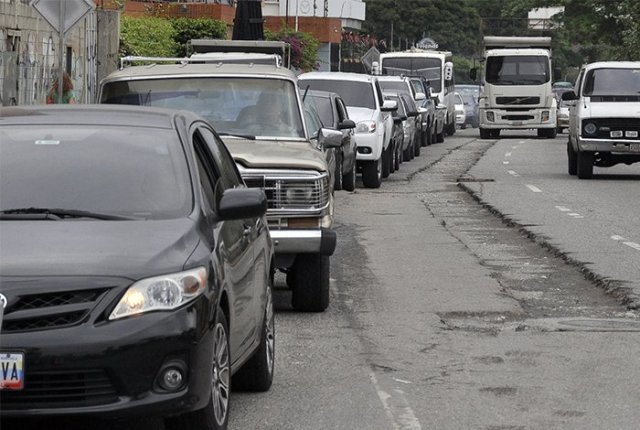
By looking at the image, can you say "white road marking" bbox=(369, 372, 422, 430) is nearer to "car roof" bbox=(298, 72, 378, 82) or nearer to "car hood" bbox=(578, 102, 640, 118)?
"car roof" bbox=(298, 72, 378, 82)

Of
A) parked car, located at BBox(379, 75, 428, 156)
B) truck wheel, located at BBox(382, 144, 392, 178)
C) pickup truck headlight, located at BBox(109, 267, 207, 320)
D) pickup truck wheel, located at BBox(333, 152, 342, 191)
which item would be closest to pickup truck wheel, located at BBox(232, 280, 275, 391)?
pickup truck headlight, located at BBox(109, 267, 207, 320)

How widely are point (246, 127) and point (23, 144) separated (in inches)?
201

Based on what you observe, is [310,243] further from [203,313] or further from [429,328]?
[203,313]

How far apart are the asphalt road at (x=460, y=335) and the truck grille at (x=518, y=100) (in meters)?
32.9

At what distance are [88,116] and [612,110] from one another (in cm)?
2143

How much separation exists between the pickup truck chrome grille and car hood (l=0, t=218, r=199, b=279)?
4314mm

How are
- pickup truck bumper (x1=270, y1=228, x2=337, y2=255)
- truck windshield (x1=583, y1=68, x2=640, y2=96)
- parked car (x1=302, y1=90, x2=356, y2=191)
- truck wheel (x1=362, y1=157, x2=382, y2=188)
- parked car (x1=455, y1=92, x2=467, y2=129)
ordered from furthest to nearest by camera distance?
parked car (x1=455, y1=92, x2=467, y2=129) → truck windshield (x1=583, y1=68, x2=640, y2=96) → truck wheel (x1=362, y1=157, x2=382, y2=188) → parked car (x1=302, y1=90, x2=356, y2=191) → pickup truck bumper (x1=270, y1=228, x2=337, y2=255)

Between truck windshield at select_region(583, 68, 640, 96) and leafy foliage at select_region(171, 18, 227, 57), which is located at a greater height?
leafy foliage at select_region(171, 18, 227, 57)

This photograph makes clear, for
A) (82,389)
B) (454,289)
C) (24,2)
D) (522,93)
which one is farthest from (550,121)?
(82,389)

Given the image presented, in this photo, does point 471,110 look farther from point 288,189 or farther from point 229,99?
point 288,189

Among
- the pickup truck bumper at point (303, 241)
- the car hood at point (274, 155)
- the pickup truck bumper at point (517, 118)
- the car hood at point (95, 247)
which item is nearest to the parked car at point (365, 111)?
the car hood at point (274, 155)

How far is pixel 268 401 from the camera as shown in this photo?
329 inches

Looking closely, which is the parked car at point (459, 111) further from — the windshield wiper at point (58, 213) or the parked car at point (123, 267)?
the windshield wiper at point (58, 213)

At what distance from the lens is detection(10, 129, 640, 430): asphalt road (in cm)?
812
